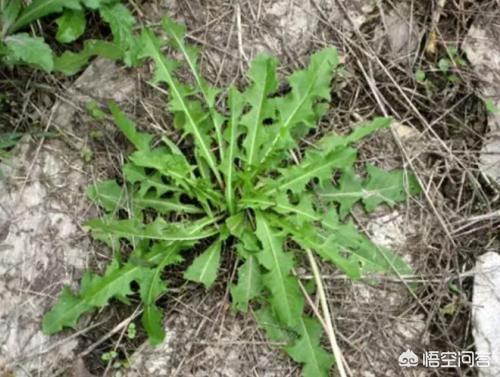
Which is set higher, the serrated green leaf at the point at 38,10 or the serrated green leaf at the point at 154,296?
the serrated green leaf at the point at 38,10

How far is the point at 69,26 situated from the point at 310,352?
→ 1.77 m

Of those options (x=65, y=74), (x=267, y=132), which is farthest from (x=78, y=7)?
(x=267, y=132)

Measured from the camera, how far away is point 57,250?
2822 mm

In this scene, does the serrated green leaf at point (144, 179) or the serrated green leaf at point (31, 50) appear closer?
the serrated green leaf at point (31, 50)

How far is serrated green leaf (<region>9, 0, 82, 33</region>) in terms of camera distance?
2.73 m

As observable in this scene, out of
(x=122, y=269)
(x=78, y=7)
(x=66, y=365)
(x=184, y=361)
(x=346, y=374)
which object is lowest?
(x=346, y=374)

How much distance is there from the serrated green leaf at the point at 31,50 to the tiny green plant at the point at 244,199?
1.04 feet

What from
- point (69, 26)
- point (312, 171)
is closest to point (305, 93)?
point (312, 171)

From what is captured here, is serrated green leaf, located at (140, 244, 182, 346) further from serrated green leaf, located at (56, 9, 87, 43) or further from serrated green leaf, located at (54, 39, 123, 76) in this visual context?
serrated green leaf, located at (56, 9, 87, 43)

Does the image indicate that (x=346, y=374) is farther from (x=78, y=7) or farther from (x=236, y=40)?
(x=78, y=7)

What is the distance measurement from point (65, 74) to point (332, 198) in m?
1.34

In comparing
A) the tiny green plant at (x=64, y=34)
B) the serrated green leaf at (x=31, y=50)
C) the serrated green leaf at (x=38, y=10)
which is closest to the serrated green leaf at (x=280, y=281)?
the tiny green plant at (x=64, y=34)

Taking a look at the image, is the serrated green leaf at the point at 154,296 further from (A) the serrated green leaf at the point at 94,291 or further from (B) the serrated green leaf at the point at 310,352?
(B) the serrated green leaf at the point at 310,352

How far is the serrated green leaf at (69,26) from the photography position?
2.84 meters
